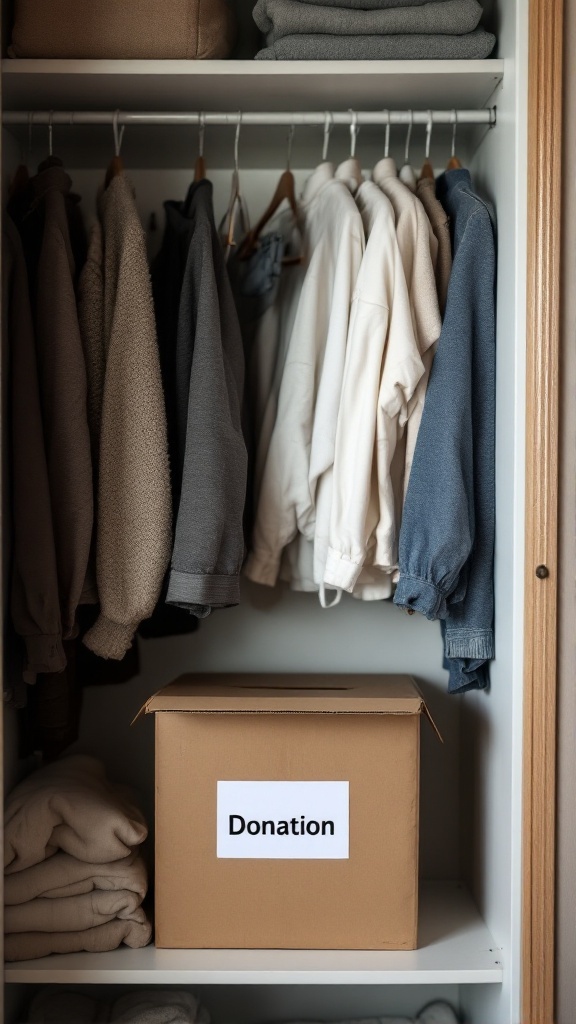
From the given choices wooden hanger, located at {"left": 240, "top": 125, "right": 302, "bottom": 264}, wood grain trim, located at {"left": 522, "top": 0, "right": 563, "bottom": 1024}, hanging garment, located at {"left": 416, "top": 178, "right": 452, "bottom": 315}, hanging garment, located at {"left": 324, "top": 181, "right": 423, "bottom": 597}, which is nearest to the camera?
wood grain trim, located at {"left": 522, "top": 0, "right": 563, "bottom": 1024}

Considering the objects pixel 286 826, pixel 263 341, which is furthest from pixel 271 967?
pixel 263 341

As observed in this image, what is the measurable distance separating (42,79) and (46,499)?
69 centimetres

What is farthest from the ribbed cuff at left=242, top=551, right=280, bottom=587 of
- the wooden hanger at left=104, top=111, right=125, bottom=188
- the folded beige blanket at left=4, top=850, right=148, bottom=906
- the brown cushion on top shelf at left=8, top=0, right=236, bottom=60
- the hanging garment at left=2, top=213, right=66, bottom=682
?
the brown cushion on top shelf at left=8, top=0, right=236, bottom=60

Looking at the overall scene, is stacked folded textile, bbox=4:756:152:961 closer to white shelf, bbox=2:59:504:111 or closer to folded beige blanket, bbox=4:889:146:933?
folded beige blanket, bbox=4:889:146:933

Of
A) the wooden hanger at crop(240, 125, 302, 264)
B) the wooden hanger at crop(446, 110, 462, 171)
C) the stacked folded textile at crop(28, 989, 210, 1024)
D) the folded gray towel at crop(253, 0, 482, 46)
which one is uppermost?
the folded gray towel at crop(253, 0, 482, 46)

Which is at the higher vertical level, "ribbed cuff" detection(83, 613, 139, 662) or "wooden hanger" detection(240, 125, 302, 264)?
"wooden hanger" detection(240, 125, 302, 264)

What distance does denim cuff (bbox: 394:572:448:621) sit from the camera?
130 cm

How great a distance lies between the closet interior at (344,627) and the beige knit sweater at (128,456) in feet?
0.97

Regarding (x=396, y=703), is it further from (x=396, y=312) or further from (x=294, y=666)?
(x=396, y=312)

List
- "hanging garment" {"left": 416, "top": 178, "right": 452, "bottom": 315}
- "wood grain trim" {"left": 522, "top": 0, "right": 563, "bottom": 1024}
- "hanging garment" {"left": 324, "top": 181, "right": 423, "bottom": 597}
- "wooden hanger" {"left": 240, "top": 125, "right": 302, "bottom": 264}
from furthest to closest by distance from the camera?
"wooden hanger" {"left": 240, "top": 125, "right": 302, "bottom": 264}
"hanging garment" {"left": 416, "top": 178, "right": 452, "bottom": 315}
"hanging garment" {"left": 324, "top": 181, "right": 423, "bottom": 597}
"wood grain trim" {"left": 522, "top": 0, "right": 563, "bottom": 1024}

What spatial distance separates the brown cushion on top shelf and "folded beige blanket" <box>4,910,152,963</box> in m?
1.39

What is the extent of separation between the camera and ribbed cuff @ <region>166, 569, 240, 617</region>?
49.1 inches

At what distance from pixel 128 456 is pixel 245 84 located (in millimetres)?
648

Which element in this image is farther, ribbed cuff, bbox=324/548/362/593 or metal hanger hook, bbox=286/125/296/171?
metal hanger hook, bbox=286/125/296/171
